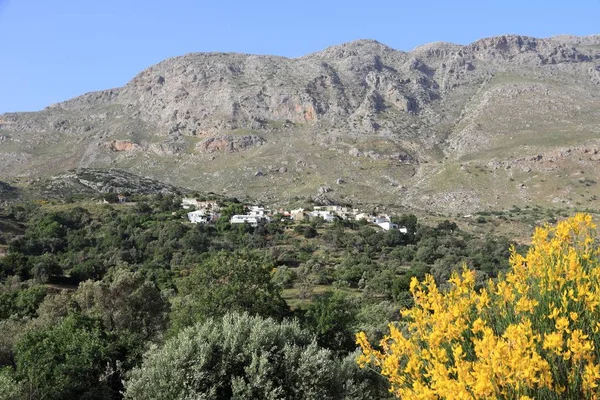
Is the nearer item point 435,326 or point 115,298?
point 435,326

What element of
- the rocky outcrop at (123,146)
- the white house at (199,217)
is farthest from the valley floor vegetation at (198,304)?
the rocky outcrop at (123,146)

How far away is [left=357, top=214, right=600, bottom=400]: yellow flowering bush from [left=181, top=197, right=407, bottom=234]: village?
53689 millimetres

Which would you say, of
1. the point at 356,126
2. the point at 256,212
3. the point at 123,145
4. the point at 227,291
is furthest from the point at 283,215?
the point at 123,145

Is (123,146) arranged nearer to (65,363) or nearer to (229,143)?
(229,143)

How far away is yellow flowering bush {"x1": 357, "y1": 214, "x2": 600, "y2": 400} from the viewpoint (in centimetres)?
352

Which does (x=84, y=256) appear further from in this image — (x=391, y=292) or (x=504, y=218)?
(x=504, y=218)

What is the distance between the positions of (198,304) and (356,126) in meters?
99.7

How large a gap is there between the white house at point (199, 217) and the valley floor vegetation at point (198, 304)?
3612 millimetres

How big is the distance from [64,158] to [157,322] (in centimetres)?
10421

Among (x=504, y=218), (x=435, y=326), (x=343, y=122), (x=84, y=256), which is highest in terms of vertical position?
(x=343, y=122)

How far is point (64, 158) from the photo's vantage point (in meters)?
113

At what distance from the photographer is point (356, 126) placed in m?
114

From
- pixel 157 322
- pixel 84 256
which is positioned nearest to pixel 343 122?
pixel 84 256

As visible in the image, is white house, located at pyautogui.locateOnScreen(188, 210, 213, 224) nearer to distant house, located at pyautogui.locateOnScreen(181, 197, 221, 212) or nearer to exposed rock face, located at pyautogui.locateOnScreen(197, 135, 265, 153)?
distant house, located at pyautogui.locateOnScreen(181, 197, 221, 212)
